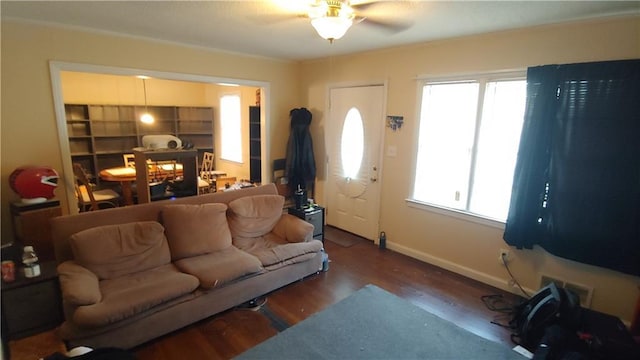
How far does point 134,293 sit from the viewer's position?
2123mm

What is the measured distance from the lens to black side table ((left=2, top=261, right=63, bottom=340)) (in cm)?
218

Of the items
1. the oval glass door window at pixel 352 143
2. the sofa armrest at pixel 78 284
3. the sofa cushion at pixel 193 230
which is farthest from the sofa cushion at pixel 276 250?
the oval glass door window at pixel 352 143

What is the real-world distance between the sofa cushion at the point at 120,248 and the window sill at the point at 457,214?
104 inches

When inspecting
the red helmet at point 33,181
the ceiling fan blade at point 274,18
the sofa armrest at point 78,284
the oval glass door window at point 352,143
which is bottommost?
the sofa armrest at point 78,284

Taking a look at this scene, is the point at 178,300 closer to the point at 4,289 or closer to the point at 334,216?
the point at 4,289

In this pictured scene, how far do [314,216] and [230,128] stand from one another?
3.85 metres

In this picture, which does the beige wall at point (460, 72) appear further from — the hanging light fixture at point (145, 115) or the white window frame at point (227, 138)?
the hanging light fixture at point (145, 115)

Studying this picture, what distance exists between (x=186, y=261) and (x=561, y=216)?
10.3ft

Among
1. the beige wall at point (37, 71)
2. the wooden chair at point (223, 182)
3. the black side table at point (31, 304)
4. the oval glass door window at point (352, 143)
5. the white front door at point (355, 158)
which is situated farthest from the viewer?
the wooden chair at point (223, 182)

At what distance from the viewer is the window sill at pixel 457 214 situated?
310 cm

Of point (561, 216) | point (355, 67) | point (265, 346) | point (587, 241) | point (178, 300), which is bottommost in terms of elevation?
point (265, 346)

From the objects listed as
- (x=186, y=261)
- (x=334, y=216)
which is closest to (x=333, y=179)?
(x=334, y=216)

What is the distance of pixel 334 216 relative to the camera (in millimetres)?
→ 4719

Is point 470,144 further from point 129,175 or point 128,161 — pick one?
point 128,161
